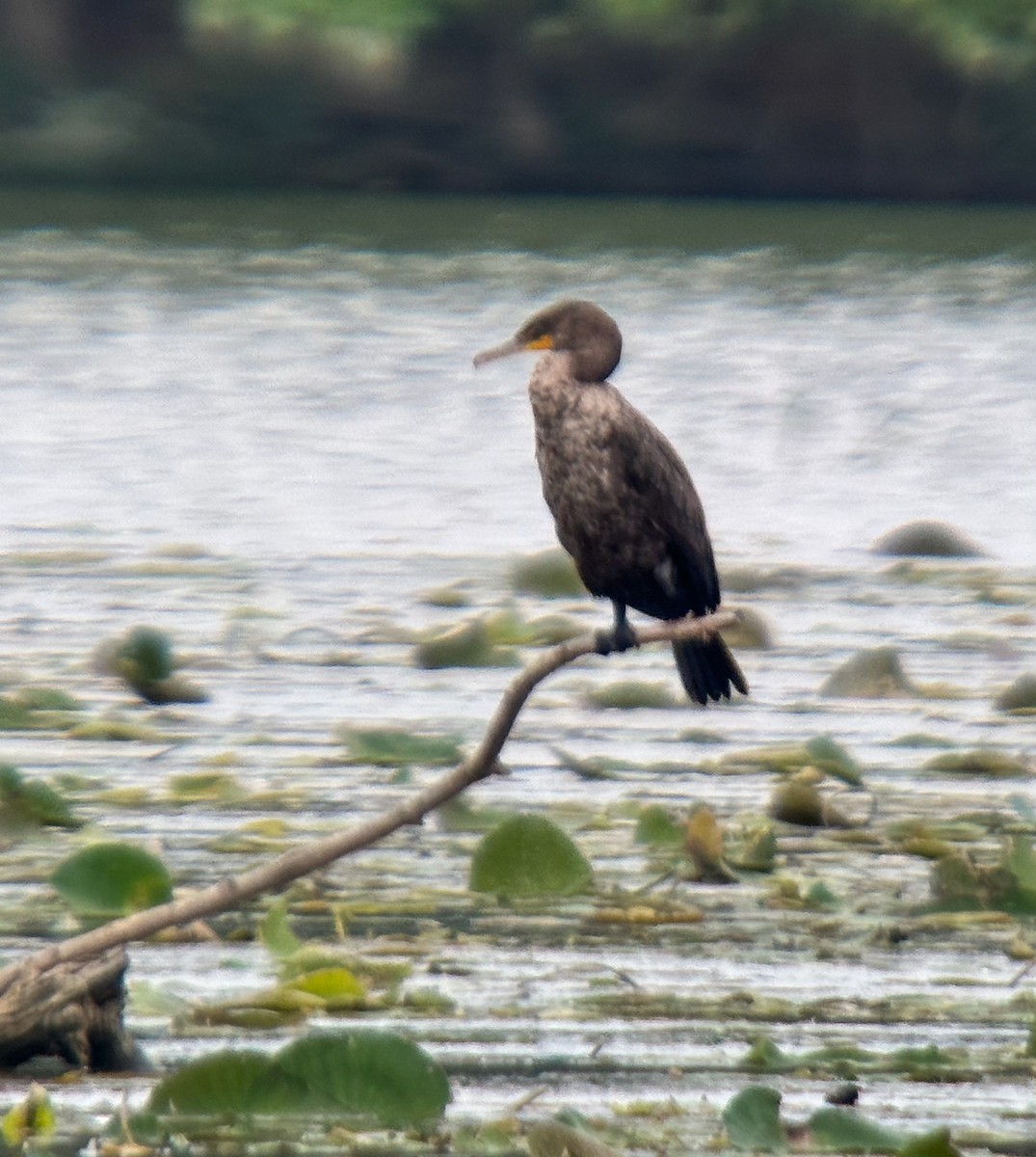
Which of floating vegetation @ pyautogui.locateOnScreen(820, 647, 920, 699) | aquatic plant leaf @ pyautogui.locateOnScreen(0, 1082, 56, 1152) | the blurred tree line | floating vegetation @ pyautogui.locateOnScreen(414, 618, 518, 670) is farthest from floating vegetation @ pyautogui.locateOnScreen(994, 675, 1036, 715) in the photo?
the blurred tree line

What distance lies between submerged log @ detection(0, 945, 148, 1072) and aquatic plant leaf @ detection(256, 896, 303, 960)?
0.41 meters

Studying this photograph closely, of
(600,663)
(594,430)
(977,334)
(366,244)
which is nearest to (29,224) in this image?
(366,244)

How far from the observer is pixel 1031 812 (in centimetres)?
394

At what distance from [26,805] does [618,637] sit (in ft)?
3.10

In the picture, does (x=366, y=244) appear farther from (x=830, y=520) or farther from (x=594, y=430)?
(x=594, y=430)

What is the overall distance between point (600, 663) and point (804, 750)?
1194 mm

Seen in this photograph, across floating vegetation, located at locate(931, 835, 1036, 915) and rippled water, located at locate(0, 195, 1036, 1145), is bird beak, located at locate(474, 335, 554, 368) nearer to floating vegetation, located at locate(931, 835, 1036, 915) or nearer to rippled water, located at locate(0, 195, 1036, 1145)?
rippled water, located at locate(0, 195, 1036, 1145)

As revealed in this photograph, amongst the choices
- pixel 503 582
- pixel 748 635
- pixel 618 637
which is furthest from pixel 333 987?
pixel 503 582

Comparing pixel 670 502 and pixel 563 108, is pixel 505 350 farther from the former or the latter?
pixel 563 108

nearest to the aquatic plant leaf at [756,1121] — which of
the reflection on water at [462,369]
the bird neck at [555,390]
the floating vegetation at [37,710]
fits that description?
the bird neck at [555,390]

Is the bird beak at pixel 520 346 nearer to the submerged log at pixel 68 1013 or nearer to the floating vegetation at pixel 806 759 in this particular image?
the floating vegetation at pixel 806 759

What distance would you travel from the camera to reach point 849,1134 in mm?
2441

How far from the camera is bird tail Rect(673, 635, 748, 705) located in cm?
412

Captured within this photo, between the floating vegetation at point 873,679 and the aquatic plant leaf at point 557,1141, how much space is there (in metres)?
2.81
